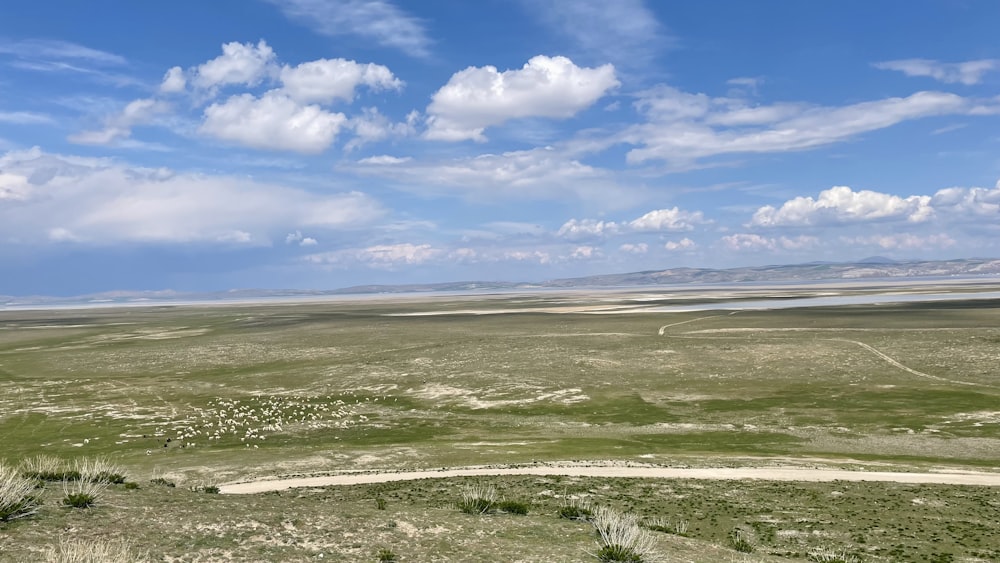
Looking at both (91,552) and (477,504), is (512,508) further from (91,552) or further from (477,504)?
(91,552)

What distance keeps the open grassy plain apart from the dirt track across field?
4.68 ft

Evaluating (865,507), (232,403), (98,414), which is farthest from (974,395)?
(98,414)

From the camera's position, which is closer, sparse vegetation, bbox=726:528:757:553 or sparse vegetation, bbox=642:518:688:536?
sparse vegetation, bbox=726:528:757:553

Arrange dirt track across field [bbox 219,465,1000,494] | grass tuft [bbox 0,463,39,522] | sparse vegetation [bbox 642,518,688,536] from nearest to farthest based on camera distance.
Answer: grass tuft [bbox 0,463,39,522], sparse vegetation [bbox 642,518,688,536], dirt track across field [bbox 219,465,1000,494]

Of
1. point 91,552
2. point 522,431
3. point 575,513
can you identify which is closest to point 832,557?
point 575,513

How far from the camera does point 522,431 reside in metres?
48.3

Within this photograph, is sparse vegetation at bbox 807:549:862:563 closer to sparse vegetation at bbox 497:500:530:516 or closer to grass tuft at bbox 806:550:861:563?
grass tuft at bbox 806:550:861:563

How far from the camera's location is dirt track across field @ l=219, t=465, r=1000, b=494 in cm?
3148

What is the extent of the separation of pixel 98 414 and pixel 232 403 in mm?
12026

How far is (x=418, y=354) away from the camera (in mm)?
90125

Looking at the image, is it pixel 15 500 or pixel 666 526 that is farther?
pixel 666 526

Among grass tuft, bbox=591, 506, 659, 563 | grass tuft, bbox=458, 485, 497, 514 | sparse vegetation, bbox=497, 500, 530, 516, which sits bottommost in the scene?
sparse vegetation, bbox=497, 500, 530, 516

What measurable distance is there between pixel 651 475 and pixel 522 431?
16.7 meters

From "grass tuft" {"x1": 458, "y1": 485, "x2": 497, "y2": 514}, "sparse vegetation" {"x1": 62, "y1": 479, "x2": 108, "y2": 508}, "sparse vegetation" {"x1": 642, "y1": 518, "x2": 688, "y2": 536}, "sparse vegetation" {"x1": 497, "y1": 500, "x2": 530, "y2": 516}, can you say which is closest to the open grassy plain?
"sparse vegetation" {"x1": 62, "y1": 479, "x2": 108, "y2": 508}
